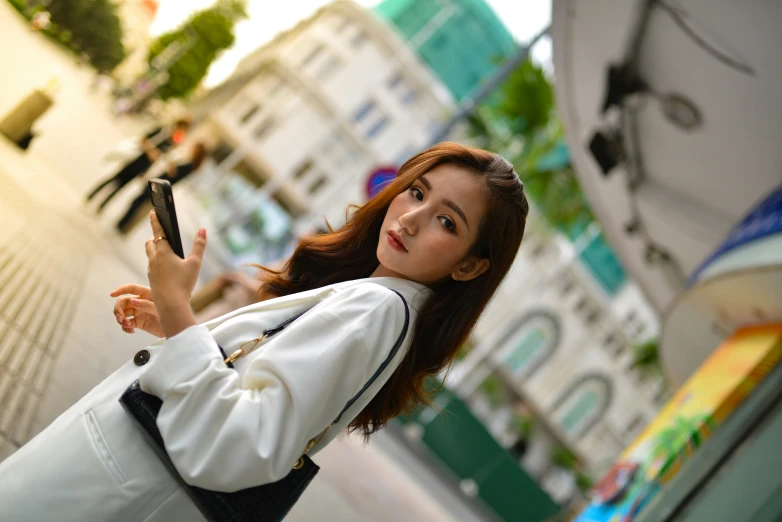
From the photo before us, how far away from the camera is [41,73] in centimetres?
1147

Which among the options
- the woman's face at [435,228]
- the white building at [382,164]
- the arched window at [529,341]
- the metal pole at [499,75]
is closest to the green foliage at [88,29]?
the white building at [382,164]

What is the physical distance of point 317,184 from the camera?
32.2 m

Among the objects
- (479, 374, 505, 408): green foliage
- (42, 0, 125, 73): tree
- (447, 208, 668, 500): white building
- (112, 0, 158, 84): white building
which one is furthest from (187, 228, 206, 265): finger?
(447, 208, 668, 500): white building

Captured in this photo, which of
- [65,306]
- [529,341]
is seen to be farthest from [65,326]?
[529,341]

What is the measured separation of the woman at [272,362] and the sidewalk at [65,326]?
4.83 ft

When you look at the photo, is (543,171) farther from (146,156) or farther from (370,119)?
(370,119)

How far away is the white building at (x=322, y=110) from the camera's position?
103 ft

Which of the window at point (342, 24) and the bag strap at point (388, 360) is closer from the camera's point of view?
the bag strap at point (388, 360)

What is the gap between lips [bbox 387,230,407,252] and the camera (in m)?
2.10

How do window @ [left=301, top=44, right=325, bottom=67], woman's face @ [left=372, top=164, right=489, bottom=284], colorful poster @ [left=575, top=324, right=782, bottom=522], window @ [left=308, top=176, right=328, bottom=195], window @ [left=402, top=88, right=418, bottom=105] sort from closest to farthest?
1. woman's face @ [left=372, top=164, right=489, bottom=284]
2. colorful poster @ [left=575, top=324, right=782, bottom=522]
3. window @ [left=301, top=44, right=325, bottom=67]
4. window @ [left=308, top=176, right=328, bottom=195]
5. window @ [left=402, top=88, right=418, bottom=105]

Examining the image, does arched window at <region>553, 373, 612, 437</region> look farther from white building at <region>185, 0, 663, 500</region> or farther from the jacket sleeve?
the jacket sleeve

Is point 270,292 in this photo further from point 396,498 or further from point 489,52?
point 489,52

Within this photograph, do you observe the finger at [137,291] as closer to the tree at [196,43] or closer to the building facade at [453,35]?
the tree at [196,43]

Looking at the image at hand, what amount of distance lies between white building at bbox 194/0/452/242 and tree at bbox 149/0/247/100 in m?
4.20
